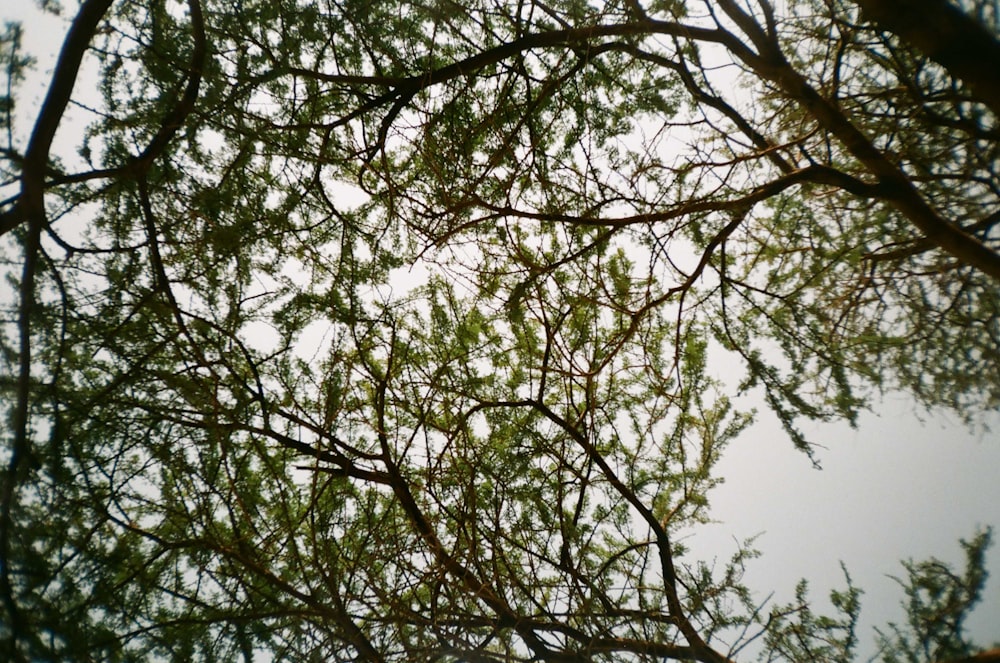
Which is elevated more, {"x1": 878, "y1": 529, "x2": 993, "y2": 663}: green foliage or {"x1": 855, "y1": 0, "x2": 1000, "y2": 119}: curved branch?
{"x1": 855, "y1": 0, "x2": 1000, "y2": 119}: curved branch

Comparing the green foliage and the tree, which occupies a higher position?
the tree

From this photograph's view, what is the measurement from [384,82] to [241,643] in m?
2.27

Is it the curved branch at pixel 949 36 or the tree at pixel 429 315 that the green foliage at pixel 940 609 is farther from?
A: the curved branch at pixel 949 36

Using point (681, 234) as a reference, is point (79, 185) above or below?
above

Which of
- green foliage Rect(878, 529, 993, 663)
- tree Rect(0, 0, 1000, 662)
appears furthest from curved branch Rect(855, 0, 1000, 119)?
green foliage Rect(878, 529, 993, 663)

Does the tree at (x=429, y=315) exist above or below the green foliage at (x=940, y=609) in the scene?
above

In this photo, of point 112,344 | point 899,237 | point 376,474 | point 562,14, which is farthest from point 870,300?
point 112,344

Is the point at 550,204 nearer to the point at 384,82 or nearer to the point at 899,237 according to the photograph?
the point at 384,82

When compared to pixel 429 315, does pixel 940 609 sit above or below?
below

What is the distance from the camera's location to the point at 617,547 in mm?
3131

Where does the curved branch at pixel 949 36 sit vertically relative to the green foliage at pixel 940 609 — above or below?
above

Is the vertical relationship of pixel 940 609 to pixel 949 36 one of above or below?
below

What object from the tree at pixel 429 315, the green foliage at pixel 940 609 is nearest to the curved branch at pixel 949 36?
the tree at pixel 429 315

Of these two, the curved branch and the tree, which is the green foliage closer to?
the tree
